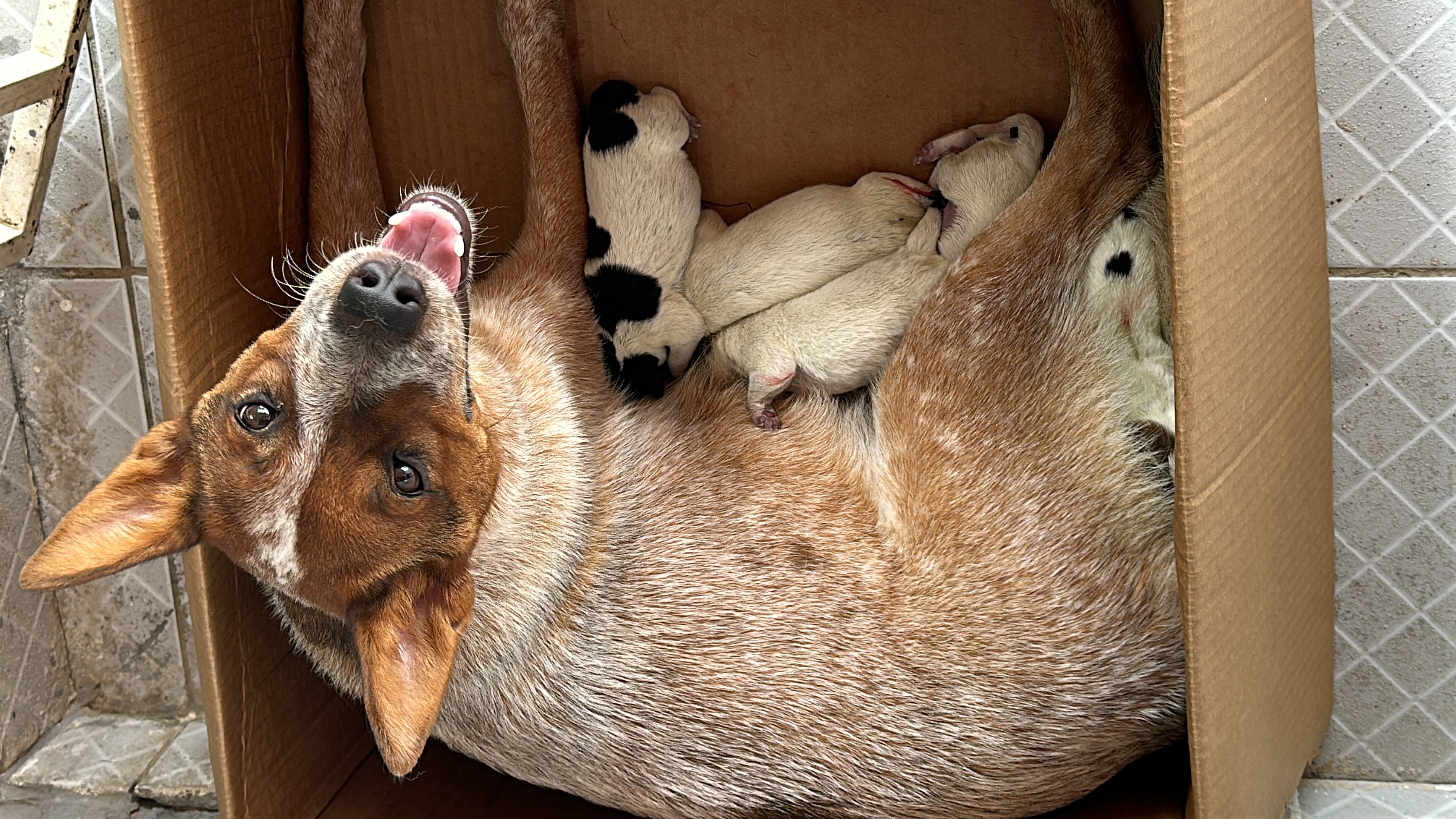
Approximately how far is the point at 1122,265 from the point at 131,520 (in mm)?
1697

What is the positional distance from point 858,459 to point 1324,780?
130 cm

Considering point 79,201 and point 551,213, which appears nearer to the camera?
point 551,213

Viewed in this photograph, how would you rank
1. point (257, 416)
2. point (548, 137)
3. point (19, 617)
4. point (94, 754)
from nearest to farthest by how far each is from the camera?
point (257, 416)
point (548, 137)
point (19, 617)
point (94, 754)

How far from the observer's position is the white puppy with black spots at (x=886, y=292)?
2.27 meters

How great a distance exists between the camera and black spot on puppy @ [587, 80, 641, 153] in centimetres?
231

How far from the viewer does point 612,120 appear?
231cm

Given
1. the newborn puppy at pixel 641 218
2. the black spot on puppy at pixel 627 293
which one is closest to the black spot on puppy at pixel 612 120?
the newborn puppy at pixel 641 218

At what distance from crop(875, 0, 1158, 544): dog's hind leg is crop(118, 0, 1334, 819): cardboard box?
0.58ft

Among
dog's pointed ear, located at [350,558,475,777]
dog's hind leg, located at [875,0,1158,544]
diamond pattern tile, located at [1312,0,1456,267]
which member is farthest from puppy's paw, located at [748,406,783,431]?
diamond pattern tile, located at [1312,0,1456,267]

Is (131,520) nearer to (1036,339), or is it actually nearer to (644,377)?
(644,377)

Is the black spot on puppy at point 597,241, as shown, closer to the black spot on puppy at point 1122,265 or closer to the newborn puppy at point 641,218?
the newborn puppy at point 641,218

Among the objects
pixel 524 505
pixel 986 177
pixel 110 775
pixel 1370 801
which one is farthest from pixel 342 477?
pixel 1370 801

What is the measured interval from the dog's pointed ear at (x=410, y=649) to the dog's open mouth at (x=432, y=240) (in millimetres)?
497

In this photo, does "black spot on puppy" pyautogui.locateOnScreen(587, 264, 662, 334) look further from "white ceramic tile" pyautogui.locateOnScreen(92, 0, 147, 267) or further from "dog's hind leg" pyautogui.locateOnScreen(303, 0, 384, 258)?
"white ceramic tile" pyautogui.locateOnScreen(92, 0, 147, 267)
